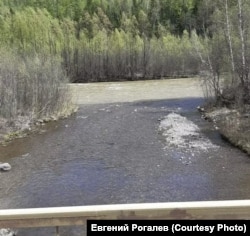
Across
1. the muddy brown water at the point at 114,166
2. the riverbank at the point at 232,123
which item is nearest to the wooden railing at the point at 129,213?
the muddy brown water at the point at 114,166

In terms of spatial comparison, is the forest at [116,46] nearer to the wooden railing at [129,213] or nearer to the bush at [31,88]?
the bush at [31,88]

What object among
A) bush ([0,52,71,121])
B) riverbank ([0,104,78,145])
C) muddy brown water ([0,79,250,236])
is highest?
bush ([0,52,71,121])

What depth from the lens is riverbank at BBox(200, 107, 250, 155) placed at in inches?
587

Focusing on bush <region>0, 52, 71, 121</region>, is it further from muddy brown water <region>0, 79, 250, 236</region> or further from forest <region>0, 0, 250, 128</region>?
muddy brown water <region>0, 79, 250, 236</region>

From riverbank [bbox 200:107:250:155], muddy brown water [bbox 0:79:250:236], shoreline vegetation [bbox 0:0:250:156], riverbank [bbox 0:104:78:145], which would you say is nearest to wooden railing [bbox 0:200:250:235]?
muddy brown water [bbox 0:79:250:236]

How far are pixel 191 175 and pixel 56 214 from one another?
9922mm

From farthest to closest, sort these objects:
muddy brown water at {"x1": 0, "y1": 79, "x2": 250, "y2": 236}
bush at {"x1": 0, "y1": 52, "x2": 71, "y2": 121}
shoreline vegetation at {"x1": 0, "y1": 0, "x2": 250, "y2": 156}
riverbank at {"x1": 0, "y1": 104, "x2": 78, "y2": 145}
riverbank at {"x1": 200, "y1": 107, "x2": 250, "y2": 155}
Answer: shoreline vegetation at {"x1": 0, "y1": 0, "x2": 250, "y2": 156} → bush at {"x1": 0, "y1": 52, "x2": 71, "y2": 121} → riverbank at {"x1": 0, "y1": 104, "x2": 78, "y2": 145} → riverbank at {"x1": 200, "y1": 107, "x2": 250, "y2": 155} → muddy brown water at {"x1": 0, "y1": 79, "x2": 250, "y2": 236}

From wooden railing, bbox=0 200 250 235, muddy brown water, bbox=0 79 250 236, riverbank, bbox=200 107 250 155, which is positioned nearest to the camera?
wooden railing, bbox=0 200 250 235

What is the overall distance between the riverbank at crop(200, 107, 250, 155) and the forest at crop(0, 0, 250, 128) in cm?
102

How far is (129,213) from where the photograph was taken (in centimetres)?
223

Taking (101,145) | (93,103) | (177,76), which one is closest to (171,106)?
(93,103)

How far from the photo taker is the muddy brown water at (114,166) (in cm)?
1020

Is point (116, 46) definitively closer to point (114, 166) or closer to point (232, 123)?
point (232, 123)

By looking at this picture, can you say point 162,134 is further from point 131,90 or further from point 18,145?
point 131,90
